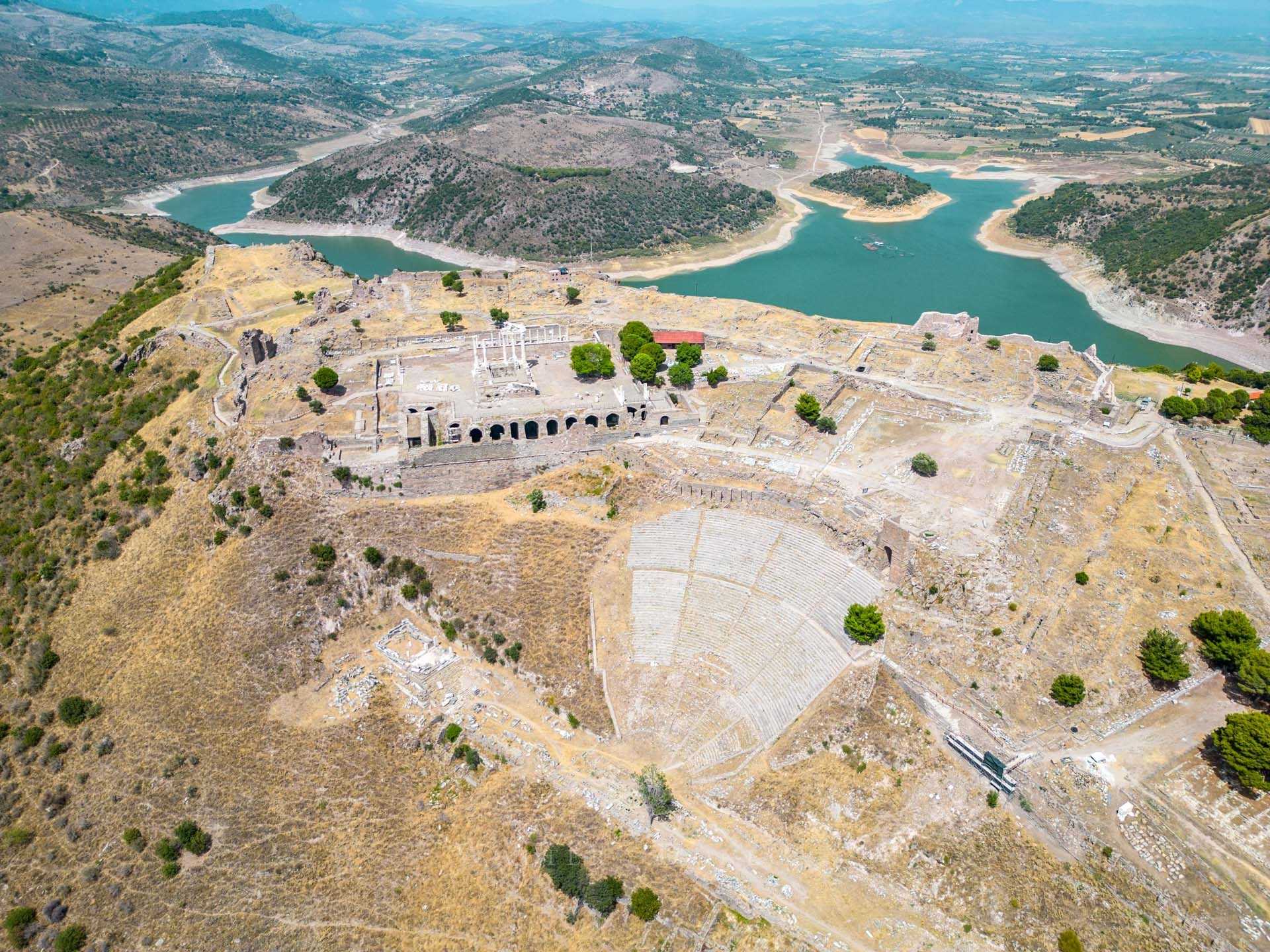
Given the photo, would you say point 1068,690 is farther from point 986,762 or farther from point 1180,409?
point 1180,409

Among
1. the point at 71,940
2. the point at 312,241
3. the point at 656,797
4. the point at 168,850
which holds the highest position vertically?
the point at 656,797

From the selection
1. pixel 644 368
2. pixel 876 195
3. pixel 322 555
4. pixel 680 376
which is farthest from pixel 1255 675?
pixel 876 195

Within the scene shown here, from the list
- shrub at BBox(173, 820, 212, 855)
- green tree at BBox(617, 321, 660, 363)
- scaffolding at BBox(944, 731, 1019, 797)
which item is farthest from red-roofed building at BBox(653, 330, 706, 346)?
shrub at BBox(173, 820, 212, 855)

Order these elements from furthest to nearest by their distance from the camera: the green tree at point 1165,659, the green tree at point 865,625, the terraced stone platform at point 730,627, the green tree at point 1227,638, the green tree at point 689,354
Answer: the green tree at point 689,354, the green tree at point 865,625, the terraced stone platform at point 730,627, the green tree at point 1227,638, the green tree at point 1165,659

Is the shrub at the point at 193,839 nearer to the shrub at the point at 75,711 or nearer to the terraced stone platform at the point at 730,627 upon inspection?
the shrub at the point at 75,711

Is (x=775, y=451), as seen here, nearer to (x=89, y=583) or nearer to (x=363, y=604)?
(x=363, y=604)

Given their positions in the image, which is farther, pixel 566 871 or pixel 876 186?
pixel 876 186

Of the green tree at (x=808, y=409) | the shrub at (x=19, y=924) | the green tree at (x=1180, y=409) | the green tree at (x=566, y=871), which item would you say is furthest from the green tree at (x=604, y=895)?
the green tree at (x=1180, y=409)
